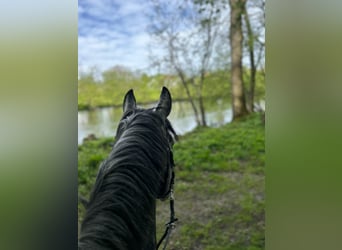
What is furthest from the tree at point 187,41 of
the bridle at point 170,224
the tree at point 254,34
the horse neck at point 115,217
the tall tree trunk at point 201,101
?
the horse neck at point 115,217

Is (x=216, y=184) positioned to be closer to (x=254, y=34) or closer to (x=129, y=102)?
(x=129, y=102)

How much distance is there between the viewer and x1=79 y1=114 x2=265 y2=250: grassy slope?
128cm

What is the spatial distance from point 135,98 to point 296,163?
1.83 ft

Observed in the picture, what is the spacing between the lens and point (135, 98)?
1.28m

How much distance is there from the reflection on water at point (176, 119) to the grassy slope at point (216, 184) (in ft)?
0.10

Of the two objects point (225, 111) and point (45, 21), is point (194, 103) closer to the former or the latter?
point (225, 111)

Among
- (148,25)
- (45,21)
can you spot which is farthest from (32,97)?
(148,25)

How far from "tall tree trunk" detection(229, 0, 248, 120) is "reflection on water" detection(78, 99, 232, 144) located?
0.05 m

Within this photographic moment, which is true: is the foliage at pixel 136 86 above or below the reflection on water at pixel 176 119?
above

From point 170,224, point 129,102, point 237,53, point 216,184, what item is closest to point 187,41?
point 237,53

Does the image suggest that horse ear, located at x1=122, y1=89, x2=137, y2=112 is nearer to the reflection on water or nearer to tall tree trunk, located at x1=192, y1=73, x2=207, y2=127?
the reflection on water

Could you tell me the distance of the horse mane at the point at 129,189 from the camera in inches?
41.3

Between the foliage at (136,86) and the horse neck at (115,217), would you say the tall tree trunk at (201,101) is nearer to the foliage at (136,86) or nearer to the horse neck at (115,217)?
the foliage at (136,86)

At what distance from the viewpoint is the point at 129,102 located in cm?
124
